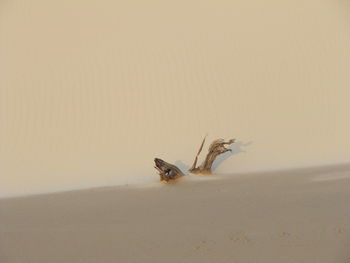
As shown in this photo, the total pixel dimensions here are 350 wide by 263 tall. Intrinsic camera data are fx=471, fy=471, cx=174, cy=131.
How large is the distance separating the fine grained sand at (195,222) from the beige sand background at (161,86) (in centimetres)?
63

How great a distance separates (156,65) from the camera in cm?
830

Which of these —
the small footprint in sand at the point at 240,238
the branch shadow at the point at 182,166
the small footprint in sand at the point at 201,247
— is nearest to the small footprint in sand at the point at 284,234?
the small footprint in sand at the point at 240,238

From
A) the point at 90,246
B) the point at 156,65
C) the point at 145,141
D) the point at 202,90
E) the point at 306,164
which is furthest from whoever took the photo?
the point at 156,65

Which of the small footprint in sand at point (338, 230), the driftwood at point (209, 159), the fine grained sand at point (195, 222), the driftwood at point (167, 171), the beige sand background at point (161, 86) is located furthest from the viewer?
the beige sand background at point (161, 86)

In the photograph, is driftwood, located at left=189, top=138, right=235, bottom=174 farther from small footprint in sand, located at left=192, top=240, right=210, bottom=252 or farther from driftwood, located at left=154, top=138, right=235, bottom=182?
small footprint in sand, located at left=192, top=240, right=210, bottom=252

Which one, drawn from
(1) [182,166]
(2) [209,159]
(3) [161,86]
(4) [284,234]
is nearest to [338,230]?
(4) [284,234]

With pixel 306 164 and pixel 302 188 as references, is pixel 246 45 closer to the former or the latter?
pixel 306 164

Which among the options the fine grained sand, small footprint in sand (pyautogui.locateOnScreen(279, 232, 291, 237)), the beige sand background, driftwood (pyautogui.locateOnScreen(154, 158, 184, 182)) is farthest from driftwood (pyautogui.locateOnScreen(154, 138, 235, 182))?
small footprint in sand (pyautogui.locateOnScreen(279, 232, 291, 237))

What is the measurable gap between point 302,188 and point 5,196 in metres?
3.91

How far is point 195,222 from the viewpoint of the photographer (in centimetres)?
482

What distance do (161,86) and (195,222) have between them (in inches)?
141

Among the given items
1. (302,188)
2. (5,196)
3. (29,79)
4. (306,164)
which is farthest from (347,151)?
(29,79)

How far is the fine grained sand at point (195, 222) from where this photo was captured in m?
4.29

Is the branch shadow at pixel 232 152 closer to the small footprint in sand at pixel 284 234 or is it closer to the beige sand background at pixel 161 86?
the beige sand background at pixel 161 86
